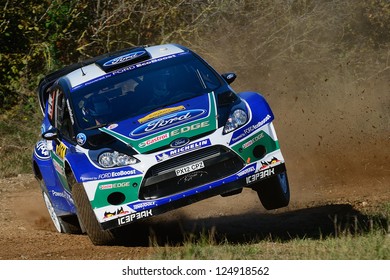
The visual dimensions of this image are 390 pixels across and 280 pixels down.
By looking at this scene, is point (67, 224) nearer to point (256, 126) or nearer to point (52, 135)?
point (52, 135)

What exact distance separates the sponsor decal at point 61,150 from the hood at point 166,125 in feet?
1.78

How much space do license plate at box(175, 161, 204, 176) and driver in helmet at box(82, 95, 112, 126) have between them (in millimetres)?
1072

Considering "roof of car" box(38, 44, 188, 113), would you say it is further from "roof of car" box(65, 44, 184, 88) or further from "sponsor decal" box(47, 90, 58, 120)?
"sponsor decal" box(47, 90, 58, 120)

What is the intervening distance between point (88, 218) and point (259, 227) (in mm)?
2190

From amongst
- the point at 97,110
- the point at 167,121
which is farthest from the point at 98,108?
the point at 167,121

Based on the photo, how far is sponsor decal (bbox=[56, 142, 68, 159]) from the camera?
855 centimetres

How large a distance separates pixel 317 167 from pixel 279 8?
23.3 ft

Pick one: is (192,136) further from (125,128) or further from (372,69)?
(372,69)

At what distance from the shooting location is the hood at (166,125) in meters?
7.83

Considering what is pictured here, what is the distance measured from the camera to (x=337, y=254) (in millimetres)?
6578

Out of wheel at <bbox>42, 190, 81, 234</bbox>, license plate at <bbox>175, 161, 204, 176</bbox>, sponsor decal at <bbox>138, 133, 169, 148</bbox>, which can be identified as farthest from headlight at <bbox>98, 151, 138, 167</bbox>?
wheel at <bbox>42, 190, 81, 234</bbox>

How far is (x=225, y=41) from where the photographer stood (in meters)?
18.2
